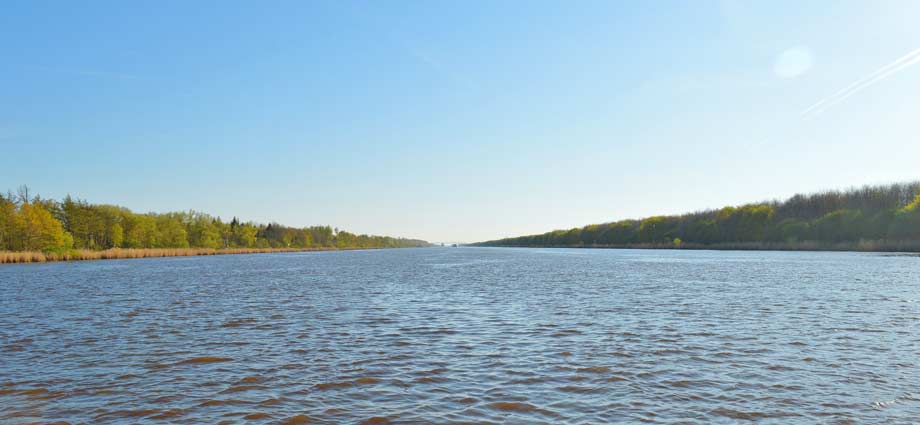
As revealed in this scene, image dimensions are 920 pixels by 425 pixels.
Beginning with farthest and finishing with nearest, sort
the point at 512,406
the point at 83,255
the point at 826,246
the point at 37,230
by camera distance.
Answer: the point at 826,246, the point at 83,255, the point at 37,230, the point at 512,406

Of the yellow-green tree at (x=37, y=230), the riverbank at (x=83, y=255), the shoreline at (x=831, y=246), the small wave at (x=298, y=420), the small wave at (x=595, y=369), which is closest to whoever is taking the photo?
the small wave at (x=298, y=420)

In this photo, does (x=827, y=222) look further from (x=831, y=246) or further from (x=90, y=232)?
(x=90, y=232)

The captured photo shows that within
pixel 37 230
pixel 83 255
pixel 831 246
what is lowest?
pixel 831 246

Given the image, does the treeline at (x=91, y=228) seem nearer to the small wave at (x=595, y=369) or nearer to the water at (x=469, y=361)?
the water at (x=469, y=361)

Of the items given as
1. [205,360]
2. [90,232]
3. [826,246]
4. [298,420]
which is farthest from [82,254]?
[826,246]

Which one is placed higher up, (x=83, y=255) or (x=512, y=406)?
(x=83, y=255)

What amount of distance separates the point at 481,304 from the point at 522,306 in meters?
2.18

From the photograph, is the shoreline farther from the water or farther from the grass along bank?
the grass along bank

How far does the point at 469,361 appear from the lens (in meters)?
13.4

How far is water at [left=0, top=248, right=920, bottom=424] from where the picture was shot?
9.50 m

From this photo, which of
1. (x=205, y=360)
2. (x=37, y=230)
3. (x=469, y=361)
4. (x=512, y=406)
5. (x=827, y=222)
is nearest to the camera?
(x=512, y=406)

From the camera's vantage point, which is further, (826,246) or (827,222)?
(827,222)

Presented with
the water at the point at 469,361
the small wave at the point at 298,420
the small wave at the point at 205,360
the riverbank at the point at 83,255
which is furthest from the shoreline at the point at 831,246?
the riverbank at the point at 83,255

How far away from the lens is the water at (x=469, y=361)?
950 centimetres
